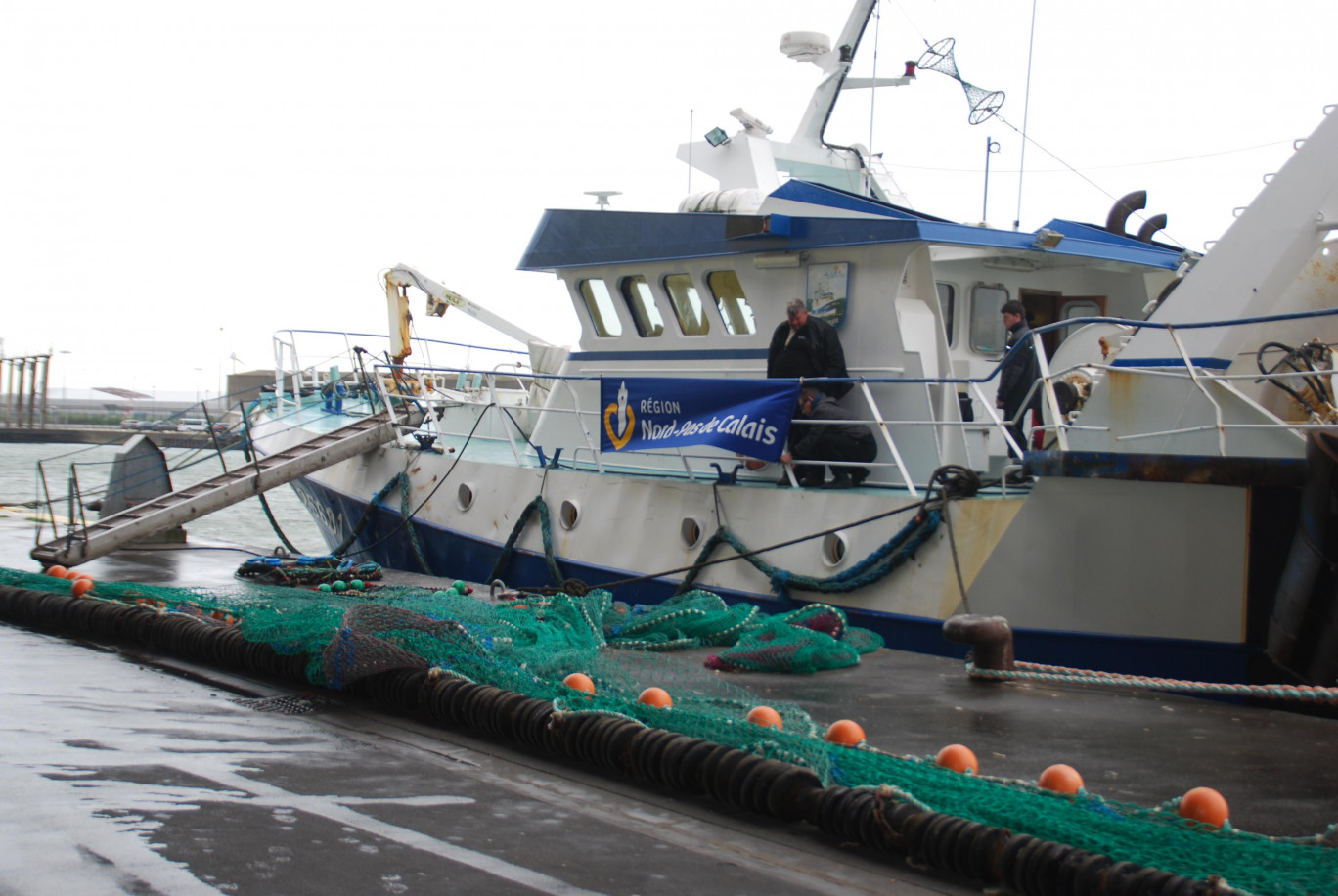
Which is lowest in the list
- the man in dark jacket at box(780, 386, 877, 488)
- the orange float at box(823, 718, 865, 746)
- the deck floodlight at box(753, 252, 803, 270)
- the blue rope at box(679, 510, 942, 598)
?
the orange float at box(823, 718, 865, 746)

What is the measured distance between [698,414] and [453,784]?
190 inches

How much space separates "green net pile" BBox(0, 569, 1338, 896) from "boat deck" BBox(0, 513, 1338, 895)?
0.23 m

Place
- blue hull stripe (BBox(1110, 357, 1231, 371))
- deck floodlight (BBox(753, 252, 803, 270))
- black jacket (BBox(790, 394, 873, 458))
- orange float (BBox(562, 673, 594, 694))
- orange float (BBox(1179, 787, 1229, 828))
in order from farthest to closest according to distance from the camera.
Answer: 1. deck floodlight (BBox(753, 252, 803, 270))
2. black jacket (BBox(790, 394, 873, 458))
3. blue hull stripe (BBox(1110, 357, 1231, 371))
4. orange float (BBox(562, 673, 594, 694))
5. orange float (BBox(1179, 787, 1229, 828))

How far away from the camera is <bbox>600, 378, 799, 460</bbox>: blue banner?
818 centimetres

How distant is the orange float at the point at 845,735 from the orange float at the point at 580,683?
1050 mm

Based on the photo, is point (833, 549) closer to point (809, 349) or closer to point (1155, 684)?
point (809, 349)

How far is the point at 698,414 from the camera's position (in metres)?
8.75

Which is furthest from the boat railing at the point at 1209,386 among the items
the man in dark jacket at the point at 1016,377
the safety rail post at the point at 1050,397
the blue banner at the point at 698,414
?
the blue banner at the point at 698,414

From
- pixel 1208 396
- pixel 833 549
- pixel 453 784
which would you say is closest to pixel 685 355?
pixel 833 549

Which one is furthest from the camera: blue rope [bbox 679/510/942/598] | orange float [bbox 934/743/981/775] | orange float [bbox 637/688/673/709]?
blue rope [bbox 679/510/942/598]

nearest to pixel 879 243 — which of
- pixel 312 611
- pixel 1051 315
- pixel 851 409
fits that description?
pixel 851 409

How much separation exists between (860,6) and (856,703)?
28.6 ft

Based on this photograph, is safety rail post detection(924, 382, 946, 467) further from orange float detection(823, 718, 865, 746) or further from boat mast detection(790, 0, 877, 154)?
boat mast detection(790, 0, 877, 154)

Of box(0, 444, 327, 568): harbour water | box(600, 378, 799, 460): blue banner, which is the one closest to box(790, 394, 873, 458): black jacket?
box(600, 378, 799, 460): blue banner
